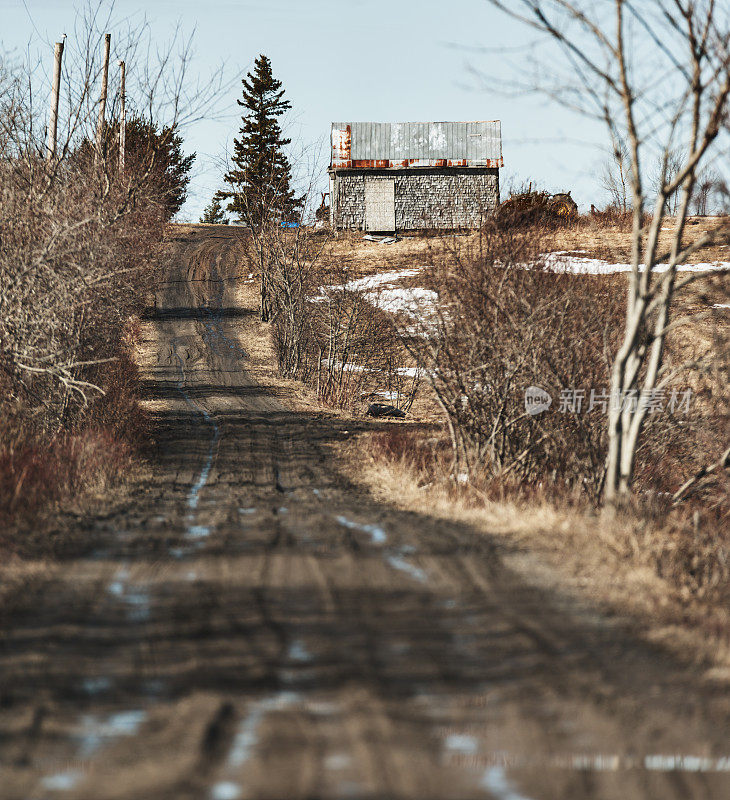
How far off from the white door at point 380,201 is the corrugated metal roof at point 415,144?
0.95m

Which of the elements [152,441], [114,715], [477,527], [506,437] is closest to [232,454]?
[152,441]

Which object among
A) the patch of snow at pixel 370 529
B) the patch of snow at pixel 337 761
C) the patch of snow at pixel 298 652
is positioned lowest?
the patch of snow at pixel 370 529

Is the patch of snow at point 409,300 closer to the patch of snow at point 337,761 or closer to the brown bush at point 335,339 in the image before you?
the brown bush at point 335,339

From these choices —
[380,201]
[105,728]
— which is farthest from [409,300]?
[380,201]

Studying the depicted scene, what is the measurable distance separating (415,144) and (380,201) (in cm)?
390

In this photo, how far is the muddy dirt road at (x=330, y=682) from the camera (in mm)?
3336

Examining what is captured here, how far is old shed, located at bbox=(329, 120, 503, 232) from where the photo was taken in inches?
1799

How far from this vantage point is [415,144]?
46281 millimetres

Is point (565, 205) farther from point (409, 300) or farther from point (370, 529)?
point (370, 529)

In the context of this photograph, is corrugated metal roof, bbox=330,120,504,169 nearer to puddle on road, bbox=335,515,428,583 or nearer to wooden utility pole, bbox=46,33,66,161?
wooden utility pole, bbox=46,33,66,161

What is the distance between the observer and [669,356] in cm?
1052

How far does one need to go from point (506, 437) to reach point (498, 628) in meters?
6.34

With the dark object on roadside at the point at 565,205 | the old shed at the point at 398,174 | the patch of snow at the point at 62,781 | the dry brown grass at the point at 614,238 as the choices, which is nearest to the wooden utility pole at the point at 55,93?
the patch of snow at the point at 62,781

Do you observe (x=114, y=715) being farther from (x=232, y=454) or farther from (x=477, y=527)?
(x=232, y=454)
